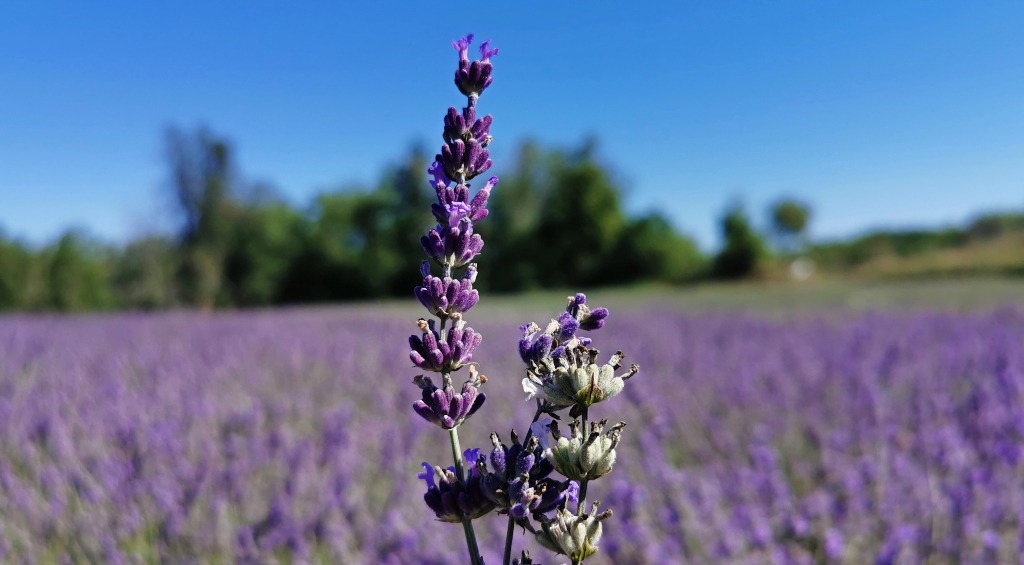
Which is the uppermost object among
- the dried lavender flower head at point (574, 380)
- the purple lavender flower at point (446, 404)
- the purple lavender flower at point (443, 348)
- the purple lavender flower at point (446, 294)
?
the purple lavender flower at point (446, 294)

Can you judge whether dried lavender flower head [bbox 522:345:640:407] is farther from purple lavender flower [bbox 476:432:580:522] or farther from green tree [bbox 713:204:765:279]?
green tree [bbox 713:204:765:279]

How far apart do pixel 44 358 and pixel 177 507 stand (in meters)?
3.07

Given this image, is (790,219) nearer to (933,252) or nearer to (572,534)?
(933,252)

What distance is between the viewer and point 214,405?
115 inches

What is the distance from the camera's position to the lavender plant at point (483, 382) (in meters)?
0.37

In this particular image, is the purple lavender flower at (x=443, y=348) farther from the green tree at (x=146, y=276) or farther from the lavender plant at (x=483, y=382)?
the green tree at (x=146, y=276)

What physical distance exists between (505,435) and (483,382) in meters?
2.59

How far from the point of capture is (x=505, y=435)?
2910 millimetres

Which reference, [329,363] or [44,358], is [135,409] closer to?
[329,363]

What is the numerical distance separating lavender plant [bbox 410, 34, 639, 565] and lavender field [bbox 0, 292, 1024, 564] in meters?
0.90

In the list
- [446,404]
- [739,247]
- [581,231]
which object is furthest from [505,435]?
[581,231]

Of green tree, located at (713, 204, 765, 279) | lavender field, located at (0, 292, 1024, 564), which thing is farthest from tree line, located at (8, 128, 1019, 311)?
lavender field, located at (0, 292, 1024, 564)

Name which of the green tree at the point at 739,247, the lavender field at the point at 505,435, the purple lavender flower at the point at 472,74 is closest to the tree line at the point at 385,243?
the green tree at the point at 739,247

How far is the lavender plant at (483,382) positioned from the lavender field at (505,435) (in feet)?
2.94
